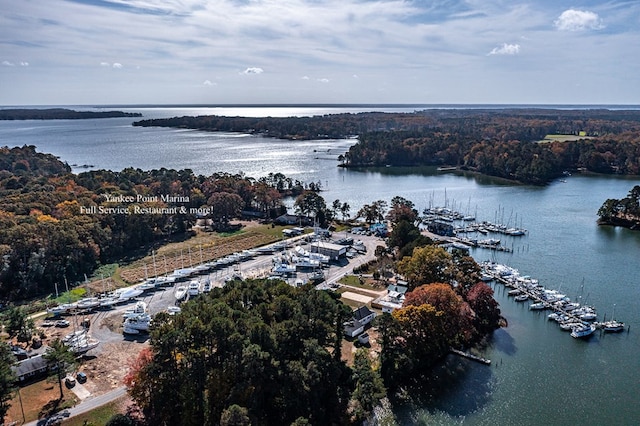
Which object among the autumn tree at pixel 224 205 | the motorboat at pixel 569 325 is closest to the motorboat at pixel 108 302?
the autumn tree at pixel 224 205

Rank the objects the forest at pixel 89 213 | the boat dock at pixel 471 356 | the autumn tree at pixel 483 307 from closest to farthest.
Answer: the boat dock at pixel 471 356 < the autumn tree at pixel 483 307 < the forest at pixel 89 213

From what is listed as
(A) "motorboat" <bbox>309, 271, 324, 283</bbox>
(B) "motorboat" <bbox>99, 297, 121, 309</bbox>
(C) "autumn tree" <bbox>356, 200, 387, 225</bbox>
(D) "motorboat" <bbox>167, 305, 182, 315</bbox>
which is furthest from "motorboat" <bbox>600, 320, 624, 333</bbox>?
(B) "motorboat" <bbox>99, 297, 121, 309</bbox>

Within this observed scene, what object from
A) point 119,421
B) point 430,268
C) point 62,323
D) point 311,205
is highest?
point 311,205

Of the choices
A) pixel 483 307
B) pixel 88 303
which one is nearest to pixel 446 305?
pixel 483 307

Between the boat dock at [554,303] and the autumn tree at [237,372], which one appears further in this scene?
the boat dock at [554,303]

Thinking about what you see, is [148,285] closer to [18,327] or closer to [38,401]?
[18,327]

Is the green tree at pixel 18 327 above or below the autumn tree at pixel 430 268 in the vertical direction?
below

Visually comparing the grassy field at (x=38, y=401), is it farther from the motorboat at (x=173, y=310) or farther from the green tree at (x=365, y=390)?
the green tree at (x=365, y=390)
